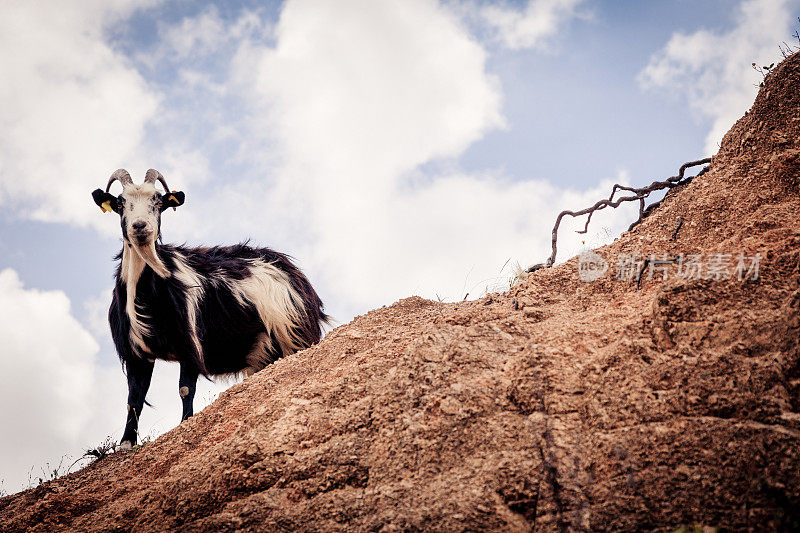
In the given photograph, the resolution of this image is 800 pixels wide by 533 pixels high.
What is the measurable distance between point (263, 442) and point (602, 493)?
1736 mm

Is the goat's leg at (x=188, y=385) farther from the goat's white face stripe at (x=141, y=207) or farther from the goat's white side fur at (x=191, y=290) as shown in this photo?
the goat's white face stripe at (x=141, y=207)

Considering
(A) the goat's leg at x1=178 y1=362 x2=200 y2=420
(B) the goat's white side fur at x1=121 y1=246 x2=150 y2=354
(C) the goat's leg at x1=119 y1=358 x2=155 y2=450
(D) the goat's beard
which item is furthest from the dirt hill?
(D) the goat's beard

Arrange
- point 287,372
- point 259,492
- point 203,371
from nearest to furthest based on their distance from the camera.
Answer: point 259,492
point 287,372
point 203,371

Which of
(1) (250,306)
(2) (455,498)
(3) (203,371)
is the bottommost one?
(2) (455,498)

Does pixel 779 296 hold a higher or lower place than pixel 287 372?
lower

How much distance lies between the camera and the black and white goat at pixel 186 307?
6794 millimetres

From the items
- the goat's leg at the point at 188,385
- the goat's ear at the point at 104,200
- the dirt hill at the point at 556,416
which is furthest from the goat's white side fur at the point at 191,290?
the dirt hill at the point at 556,416

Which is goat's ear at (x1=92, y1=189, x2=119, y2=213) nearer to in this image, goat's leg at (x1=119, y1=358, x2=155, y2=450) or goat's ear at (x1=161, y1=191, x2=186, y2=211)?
goat's ear at (x1=161, y1=191, x2=186, y2=211)

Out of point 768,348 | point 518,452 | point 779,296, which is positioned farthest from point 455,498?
point 779,296

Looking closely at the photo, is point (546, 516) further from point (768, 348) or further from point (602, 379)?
point (768, 348)

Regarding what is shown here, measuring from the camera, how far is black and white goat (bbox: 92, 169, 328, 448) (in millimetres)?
6794

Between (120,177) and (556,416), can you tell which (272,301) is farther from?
(556,416)

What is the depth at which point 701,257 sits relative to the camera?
11.3 ft

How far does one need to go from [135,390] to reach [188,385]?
52 centimetres
